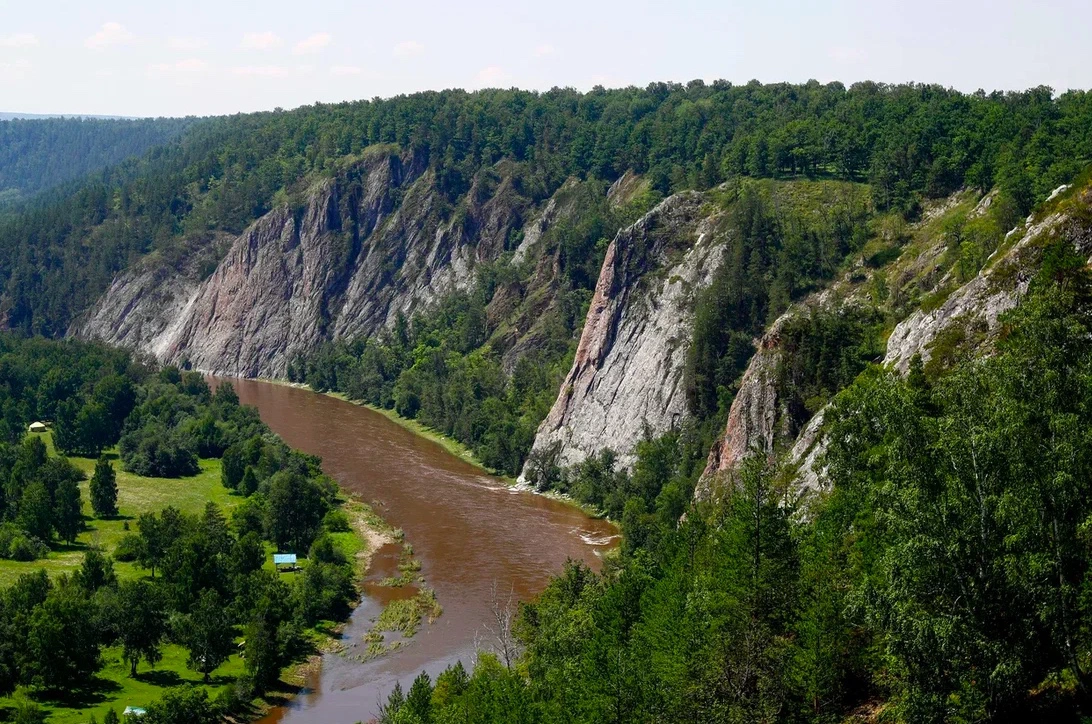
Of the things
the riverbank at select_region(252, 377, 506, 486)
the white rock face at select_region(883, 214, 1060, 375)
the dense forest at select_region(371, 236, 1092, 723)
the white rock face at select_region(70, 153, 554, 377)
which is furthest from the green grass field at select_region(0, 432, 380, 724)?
the white rock face at select_region(70, 153, 554, 377)

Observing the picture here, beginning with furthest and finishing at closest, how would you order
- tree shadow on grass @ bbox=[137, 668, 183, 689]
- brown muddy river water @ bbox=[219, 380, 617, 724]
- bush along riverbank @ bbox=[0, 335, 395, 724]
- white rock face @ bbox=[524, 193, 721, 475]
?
white rock face @ bbox=[524, 193, 721, 475]
brown muddy river water @ bbox=[219, 380, 617, 724]
tree shadow on grass @ bbox=[137, 668, 183, 689]
bush along riverbank @ bbox=[0, 335, 395, 724]

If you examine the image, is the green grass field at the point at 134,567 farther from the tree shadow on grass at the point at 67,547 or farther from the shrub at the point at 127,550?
the shrub at the point at 127,550

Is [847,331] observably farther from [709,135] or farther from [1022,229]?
[709,135]

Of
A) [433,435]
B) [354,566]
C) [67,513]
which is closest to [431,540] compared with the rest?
[354,566]

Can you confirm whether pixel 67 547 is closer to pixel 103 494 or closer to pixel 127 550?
pixel 127 550

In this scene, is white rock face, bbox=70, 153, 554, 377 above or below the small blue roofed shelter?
above

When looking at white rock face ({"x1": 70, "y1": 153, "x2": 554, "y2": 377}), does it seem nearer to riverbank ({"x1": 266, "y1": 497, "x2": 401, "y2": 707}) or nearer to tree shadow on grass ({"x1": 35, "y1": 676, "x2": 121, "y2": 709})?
riverbank ({"x1": 266, "y1": 497, "x2": 401, "y2": 707})
